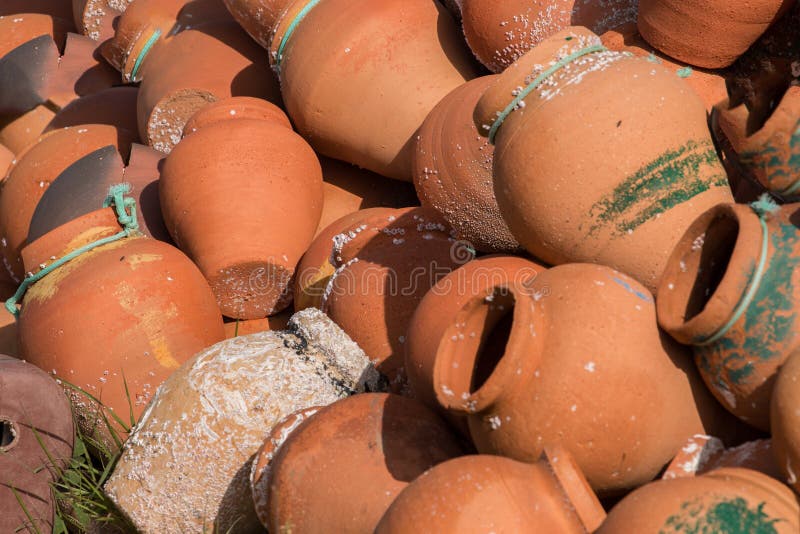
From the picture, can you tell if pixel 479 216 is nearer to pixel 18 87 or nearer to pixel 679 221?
pixel 679 221

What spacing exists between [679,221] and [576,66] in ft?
1.40

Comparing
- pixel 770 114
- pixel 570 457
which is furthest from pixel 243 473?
pixel 770 114

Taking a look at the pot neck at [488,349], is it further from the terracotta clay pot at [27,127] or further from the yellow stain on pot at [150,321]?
the terracotta clay pot at [27,127]

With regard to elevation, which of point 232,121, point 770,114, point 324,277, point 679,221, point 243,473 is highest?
point 770,114

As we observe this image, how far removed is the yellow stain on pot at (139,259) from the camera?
9.16 ft

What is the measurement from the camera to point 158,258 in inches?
112

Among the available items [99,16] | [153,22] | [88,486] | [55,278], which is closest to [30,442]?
[88,486]

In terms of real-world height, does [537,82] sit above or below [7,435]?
above

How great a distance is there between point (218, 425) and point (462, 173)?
98cm

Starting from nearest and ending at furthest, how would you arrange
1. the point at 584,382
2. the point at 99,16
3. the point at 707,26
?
the point at 584,382 → the point at 707,26 → the point at 99,16

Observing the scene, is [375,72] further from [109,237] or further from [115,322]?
[115,322]

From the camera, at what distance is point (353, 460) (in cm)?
191

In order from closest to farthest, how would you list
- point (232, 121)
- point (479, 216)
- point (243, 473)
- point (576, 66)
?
point (576, 66) < point (243, 473) < point (479, 216) < point (232, 121)

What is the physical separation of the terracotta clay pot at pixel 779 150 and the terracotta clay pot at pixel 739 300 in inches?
3.1
